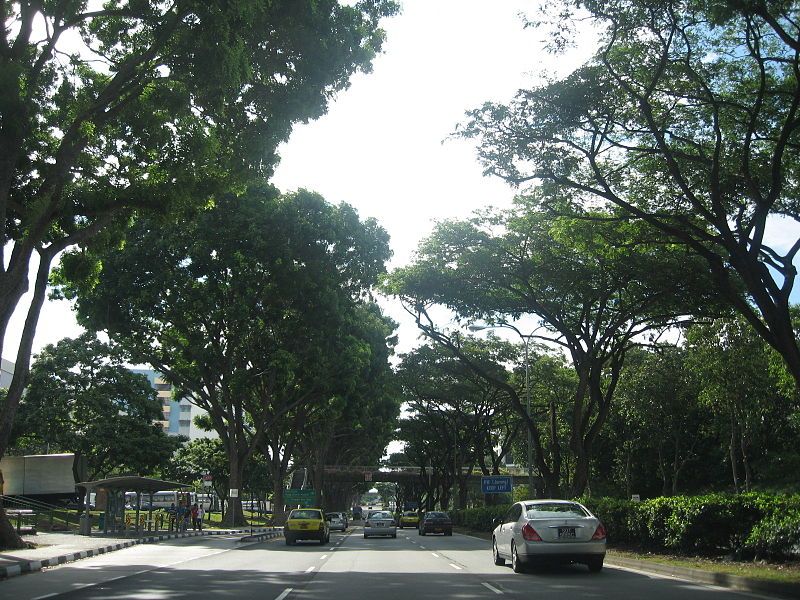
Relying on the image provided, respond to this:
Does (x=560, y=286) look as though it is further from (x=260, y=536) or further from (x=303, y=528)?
(x=260, y=536)

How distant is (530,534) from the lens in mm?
15102

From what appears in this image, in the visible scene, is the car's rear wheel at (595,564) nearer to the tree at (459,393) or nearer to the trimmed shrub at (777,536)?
the trimmed shrub at (777,536)

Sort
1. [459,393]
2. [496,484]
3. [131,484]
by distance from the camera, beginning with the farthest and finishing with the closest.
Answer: [459,393] → [496,484] → [131,484]

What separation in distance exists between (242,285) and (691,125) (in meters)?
19.5

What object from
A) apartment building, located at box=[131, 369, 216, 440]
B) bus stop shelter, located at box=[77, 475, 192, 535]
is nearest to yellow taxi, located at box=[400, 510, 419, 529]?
bus stop shelter, located at box=[77, 475, 192, 535]

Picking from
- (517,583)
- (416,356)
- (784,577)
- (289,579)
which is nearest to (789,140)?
(784,577)

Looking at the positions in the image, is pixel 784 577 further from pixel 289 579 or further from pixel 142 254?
pixel 142 254

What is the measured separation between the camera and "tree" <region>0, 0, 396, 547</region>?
48.5 feet

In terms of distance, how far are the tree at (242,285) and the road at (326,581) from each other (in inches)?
505

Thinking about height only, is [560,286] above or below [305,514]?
above

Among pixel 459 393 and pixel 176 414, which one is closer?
pixel 459 393

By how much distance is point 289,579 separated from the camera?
14.3 metres

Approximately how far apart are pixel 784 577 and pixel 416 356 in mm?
35135

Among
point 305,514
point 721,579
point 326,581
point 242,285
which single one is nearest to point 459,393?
point 305,514
